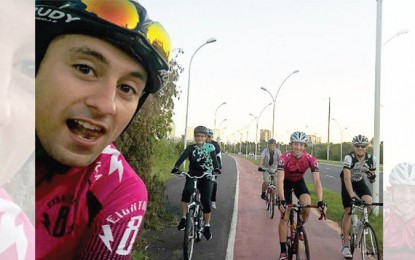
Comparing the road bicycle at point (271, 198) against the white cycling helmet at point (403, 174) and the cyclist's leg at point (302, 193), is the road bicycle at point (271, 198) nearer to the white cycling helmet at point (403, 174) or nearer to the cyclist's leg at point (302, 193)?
the cyclist's leg at point (302, 193)

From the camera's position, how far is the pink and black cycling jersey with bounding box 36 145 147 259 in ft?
2.03

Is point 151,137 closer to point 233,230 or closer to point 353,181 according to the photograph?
point 233,230

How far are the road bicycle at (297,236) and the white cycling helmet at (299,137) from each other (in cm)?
46

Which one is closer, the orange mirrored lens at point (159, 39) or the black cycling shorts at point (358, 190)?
the orange mirrored lens at point (159, 39)

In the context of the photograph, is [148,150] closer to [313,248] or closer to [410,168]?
[410,168]

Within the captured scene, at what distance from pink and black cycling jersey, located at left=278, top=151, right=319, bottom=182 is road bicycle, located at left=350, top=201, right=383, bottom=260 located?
0.44m

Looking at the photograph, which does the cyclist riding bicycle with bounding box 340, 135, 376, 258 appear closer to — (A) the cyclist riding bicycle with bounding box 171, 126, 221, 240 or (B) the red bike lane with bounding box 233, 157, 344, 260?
(B) the red bike lane with bounding box 233, 157, 344, 260

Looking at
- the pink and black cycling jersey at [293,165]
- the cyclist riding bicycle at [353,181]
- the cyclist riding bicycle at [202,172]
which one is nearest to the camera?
the cyclist riding bicycle at [353,181]

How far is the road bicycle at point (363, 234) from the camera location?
2.25 metres

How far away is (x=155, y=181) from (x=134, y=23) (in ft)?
4.24

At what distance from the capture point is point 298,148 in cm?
253

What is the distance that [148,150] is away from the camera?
1.70 meters

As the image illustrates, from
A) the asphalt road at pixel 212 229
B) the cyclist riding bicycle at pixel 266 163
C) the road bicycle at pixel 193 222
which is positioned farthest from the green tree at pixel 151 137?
the cyclist riding bicycle at pixel 266 163

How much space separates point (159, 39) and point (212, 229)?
2.35m
